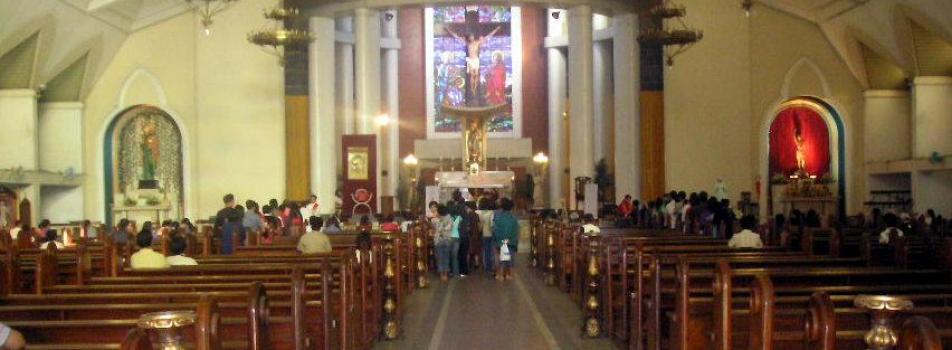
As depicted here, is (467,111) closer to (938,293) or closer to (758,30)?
(758,30)

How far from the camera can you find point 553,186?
96.3 ft

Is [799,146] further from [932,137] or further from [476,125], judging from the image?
[476,125]

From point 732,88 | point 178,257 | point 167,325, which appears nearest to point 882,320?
point 167,325

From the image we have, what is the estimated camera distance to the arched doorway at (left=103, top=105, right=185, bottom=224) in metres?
23.1

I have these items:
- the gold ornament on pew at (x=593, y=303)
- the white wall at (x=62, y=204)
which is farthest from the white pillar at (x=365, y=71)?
the gold ornament on pew at (x=593, y=303)

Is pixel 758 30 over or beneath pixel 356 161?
over

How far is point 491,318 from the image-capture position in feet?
33.9

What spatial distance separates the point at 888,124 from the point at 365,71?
38.7 ft

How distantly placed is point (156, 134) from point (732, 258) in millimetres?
17988

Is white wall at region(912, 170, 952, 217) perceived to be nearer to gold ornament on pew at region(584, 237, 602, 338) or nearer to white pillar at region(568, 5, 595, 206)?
white pillar at region(568, 5, 595, 206)

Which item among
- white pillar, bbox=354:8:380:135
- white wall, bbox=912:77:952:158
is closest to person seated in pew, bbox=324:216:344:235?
white pillar, bbox=354:8:380:135

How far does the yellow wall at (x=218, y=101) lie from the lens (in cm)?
2281

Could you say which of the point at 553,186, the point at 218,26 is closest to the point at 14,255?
the point at 218,26

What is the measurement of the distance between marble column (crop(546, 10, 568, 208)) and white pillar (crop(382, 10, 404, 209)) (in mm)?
4365
